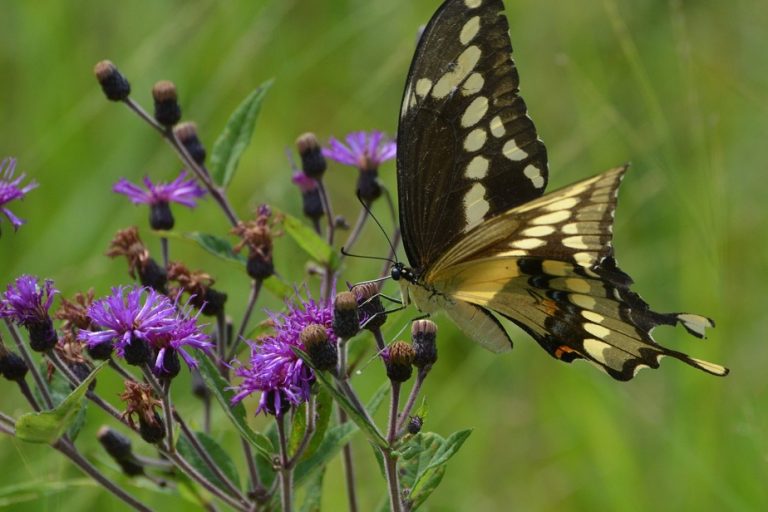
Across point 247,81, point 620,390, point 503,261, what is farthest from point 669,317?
point 247,81

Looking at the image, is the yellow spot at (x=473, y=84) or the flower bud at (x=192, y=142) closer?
the yellow spot at (x=473, y=84)

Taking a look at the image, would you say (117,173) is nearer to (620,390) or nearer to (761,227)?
(620,390)

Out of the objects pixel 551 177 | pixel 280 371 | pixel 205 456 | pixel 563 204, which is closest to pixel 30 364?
pixel 205 456

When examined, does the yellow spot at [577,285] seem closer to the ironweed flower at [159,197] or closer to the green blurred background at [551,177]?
the green blurred background at [551,177]

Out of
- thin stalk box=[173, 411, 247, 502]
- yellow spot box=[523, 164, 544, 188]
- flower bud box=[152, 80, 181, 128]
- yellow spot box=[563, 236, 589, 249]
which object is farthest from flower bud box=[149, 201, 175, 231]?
yellow spot box=[563, 236, 589, 249]

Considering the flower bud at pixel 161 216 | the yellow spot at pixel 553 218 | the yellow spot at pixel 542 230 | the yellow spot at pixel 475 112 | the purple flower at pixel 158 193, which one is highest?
the purple flower at pixel 158 193

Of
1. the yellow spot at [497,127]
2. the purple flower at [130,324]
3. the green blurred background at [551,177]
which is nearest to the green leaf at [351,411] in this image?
the purple flower at [130,324]

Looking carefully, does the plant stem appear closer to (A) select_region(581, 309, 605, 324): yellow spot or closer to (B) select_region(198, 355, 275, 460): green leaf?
(B) select_region(198, 355, 275, 460): green leaf

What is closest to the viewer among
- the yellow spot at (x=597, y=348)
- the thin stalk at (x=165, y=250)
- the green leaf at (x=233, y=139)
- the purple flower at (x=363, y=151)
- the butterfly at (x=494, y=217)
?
the butterfly at (x=494, y=217)
